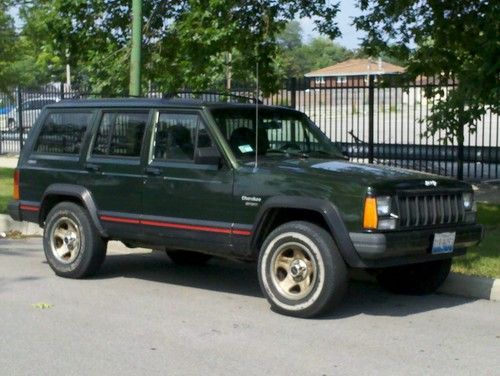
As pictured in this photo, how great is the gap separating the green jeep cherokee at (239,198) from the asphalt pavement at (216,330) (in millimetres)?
377

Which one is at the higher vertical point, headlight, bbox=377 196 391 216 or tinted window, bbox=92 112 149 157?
tinted window, bbox=92 112 149 157

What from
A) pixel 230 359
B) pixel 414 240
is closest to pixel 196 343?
pixel 230 359

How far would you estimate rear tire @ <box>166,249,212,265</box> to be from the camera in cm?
1088

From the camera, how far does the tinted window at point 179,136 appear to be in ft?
29.2

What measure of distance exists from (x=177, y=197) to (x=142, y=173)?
53cm

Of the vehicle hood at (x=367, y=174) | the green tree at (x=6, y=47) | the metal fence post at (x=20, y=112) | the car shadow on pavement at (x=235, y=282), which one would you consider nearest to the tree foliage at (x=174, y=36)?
the car shadow on pavement at (x=235, y=282)

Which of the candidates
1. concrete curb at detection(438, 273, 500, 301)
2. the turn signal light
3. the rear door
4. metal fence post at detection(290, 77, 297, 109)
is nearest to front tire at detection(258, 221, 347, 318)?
the turn signal light

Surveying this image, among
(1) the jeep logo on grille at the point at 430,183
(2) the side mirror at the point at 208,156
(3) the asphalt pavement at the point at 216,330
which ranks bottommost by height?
(3) the asphalt pavement at the point at 216,330

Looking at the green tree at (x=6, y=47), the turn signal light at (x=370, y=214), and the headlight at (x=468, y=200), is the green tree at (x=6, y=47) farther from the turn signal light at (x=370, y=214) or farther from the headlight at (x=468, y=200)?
the turn signal light at (x=370, y=214)

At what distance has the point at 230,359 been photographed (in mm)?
6820

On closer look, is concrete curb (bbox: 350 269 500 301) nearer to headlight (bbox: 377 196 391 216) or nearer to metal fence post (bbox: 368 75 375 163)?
headlight (bbox: 377 196 391 216)

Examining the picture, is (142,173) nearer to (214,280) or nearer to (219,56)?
(214,280)

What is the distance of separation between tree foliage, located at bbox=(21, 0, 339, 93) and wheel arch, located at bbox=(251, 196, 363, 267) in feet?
20.0

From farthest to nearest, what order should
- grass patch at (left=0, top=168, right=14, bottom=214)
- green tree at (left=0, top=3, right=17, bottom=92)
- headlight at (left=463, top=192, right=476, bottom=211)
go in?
1. green tree at (left=0, top=3, right=17, bottom=92)
2. grass patch at (left=0, top=168, right=14, bottom=214)
3. headlight at (left=463, top=192, right=476, bottom=211)
